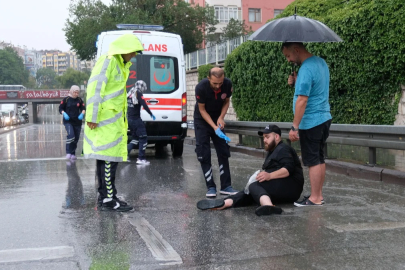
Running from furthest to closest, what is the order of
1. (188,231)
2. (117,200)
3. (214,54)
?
(214,54) < (117,200) < (188,231)

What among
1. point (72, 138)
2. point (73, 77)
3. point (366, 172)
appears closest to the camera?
point (366, 172)

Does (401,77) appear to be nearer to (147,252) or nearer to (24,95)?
(147,252)

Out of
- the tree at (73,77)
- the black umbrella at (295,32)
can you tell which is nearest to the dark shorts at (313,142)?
the black umbrella at (295,32)

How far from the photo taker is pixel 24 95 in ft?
312

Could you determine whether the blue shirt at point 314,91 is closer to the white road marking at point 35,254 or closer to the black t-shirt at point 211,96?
the black t-shirt at point 211,96

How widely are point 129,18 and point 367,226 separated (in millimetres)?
38933

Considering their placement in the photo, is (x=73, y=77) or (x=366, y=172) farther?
(x=73, y=77)

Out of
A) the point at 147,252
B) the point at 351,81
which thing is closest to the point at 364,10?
the point at 351,81

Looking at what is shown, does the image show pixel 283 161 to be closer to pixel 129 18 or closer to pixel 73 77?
pixel 129 18

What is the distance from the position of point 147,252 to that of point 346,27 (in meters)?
10.1

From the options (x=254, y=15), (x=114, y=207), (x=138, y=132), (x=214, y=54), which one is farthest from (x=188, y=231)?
(x=254, y=15)

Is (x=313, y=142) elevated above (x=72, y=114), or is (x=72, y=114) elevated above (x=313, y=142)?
(x=72, y=114)

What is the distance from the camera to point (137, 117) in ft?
38.9

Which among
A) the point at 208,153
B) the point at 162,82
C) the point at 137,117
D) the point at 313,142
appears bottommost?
the point at 208,153
